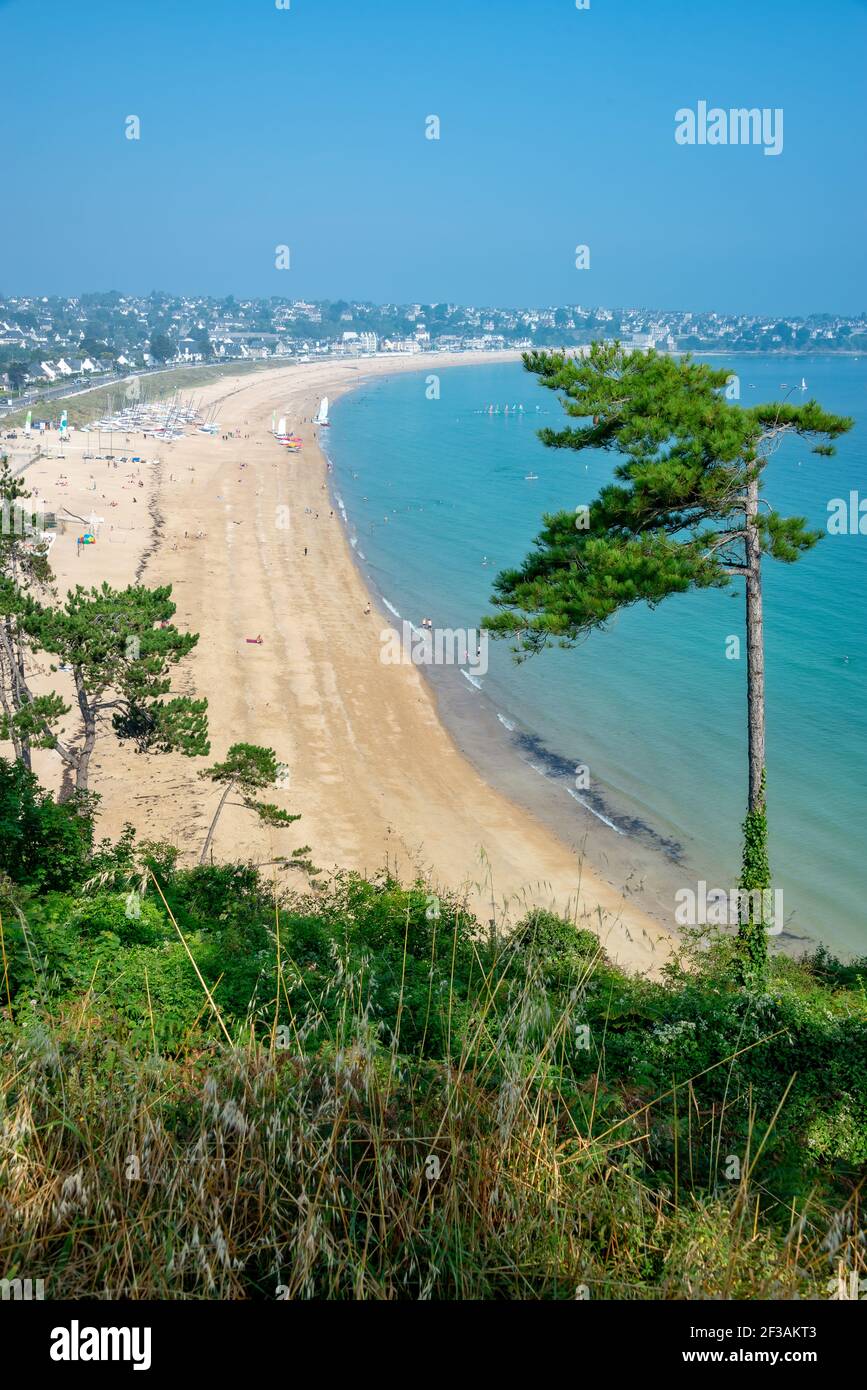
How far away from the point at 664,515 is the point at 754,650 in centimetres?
201

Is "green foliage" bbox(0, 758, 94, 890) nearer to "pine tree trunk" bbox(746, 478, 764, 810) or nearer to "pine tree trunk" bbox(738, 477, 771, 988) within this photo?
"pine tree trunk" bbox(738, 477, 771, 988)

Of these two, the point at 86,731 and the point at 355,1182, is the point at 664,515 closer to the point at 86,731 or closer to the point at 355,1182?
the point at 86,731

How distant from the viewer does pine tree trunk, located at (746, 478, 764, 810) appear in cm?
1191

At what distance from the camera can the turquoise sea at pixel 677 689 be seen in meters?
21.0

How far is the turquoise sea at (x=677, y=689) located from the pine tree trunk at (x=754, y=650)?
646 millimetres

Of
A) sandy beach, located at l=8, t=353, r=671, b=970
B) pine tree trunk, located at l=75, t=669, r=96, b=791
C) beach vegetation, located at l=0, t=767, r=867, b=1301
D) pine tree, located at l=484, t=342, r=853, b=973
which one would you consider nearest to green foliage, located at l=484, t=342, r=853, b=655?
pine tree, located at l=484, t=342, r=853, b=973

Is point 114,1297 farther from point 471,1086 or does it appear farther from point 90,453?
point 90,453

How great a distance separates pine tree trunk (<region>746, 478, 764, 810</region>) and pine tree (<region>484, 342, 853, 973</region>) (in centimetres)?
2

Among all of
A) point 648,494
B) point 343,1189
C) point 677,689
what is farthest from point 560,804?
point 343,1189

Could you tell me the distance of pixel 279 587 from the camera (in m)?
37.2

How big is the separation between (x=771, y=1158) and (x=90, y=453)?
2616 inches

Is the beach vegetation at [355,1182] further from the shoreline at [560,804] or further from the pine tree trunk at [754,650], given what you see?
→ the shoreline at [560,804]

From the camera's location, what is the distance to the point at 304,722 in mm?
25109
